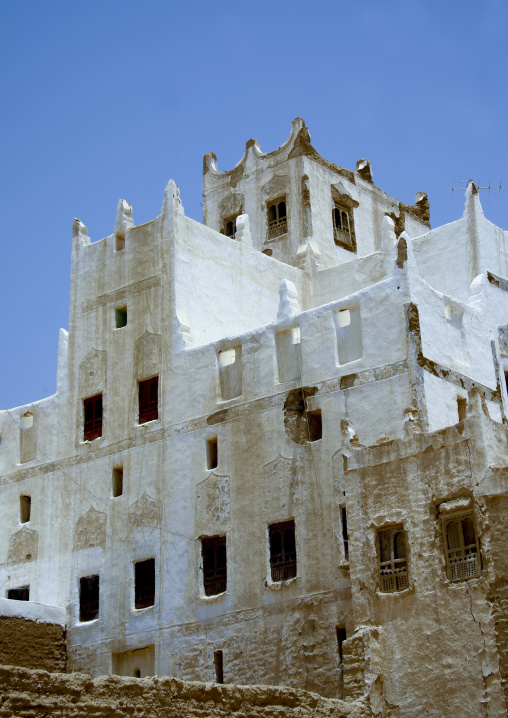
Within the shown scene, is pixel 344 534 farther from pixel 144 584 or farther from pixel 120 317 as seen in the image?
pixel 120 317

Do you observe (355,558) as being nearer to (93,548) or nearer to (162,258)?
(93,548)

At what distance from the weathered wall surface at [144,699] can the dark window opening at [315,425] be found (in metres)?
8.10

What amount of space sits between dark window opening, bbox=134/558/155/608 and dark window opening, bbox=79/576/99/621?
1.33m

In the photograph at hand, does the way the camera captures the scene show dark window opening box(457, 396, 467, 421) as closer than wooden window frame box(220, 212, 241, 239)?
Yes

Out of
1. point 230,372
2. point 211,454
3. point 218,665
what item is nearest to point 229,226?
point 230,372

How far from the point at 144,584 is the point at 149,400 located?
4.87 meters

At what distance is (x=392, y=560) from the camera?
2317cm

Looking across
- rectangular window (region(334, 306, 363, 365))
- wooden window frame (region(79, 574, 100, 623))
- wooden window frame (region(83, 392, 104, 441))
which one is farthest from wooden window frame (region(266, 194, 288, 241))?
wooden window frame (region(79, 574, 100, 623))

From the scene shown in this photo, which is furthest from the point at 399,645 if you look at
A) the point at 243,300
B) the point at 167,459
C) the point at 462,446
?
the point at 243,300

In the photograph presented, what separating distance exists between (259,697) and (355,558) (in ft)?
13.3

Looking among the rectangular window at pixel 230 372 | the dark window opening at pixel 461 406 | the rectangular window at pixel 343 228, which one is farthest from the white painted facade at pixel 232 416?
the rectangular window at pixel 343 228

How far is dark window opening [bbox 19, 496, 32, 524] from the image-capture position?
3390cm

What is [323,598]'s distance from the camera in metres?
26.8

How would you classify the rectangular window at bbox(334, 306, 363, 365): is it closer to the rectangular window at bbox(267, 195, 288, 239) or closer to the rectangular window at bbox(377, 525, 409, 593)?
the rectangular window at bbox(377, 525, 409, 593)
